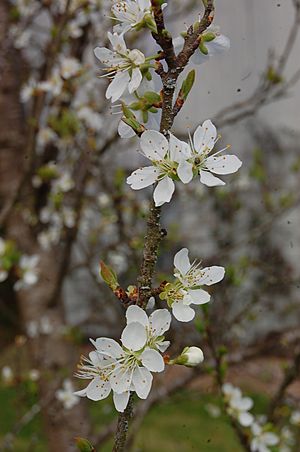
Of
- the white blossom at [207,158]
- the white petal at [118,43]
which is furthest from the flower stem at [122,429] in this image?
the white petal at [118,43]

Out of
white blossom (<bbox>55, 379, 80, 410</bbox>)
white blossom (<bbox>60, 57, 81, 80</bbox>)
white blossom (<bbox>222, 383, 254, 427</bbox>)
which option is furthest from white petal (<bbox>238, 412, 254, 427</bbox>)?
white blossom (<bbox>60, 57, 81, 80</bbox>)

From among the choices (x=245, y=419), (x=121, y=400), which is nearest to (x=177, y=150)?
(x=121, y=400)

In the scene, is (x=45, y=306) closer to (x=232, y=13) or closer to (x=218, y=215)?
(x=232, y=13)

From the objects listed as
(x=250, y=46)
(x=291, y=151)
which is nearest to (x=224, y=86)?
(x=250, y=46)

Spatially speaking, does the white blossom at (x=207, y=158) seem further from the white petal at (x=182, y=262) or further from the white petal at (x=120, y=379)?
the white petal at (x=120, y=379)

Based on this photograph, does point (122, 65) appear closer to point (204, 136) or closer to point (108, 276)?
point (204, 136)

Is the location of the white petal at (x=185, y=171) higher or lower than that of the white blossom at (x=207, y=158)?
higher
